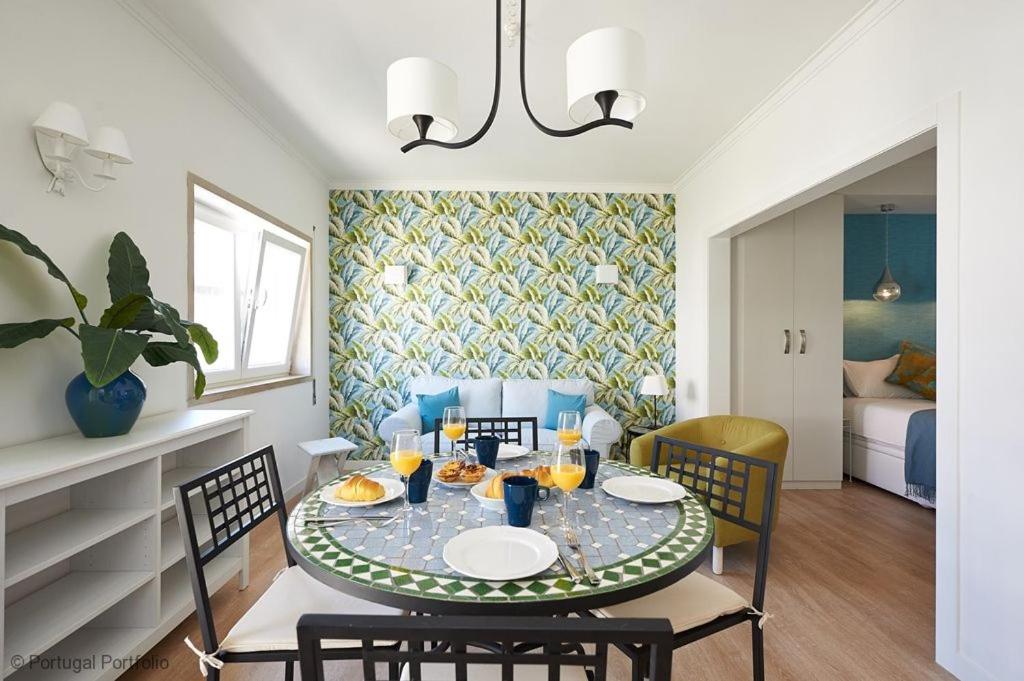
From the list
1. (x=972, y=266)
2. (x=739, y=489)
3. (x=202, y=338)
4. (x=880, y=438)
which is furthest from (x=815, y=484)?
(x=202, y=338)

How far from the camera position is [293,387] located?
3863mm

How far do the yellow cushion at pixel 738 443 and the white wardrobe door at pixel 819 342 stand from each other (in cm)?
120

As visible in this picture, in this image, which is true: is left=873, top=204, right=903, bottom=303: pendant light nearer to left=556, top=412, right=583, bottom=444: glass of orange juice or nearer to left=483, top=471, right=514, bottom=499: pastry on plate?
left=556, top=412, right=583, bottom=444: glass of orange juice

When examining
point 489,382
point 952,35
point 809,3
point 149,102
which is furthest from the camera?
point 489,382

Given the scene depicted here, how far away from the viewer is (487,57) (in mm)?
2539

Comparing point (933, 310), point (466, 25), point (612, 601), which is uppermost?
point (466, 25)

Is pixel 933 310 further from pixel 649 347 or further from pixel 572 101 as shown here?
pixel 572 101

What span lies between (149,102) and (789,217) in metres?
4.26

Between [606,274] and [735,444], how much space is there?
199 centimetres

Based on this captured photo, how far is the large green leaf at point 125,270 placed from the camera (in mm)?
1915

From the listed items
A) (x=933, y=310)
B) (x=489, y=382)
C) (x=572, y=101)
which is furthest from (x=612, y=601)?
(x=933, y=310)

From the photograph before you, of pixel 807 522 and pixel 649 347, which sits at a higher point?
pixel 649 347

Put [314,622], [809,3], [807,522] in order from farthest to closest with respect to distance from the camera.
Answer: [807,522], [809,3], [314,622]

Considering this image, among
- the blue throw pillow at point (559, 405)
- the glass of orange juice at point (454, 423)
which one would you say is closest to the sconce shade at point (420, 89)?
the glass of orange juice at point (454, 423)
